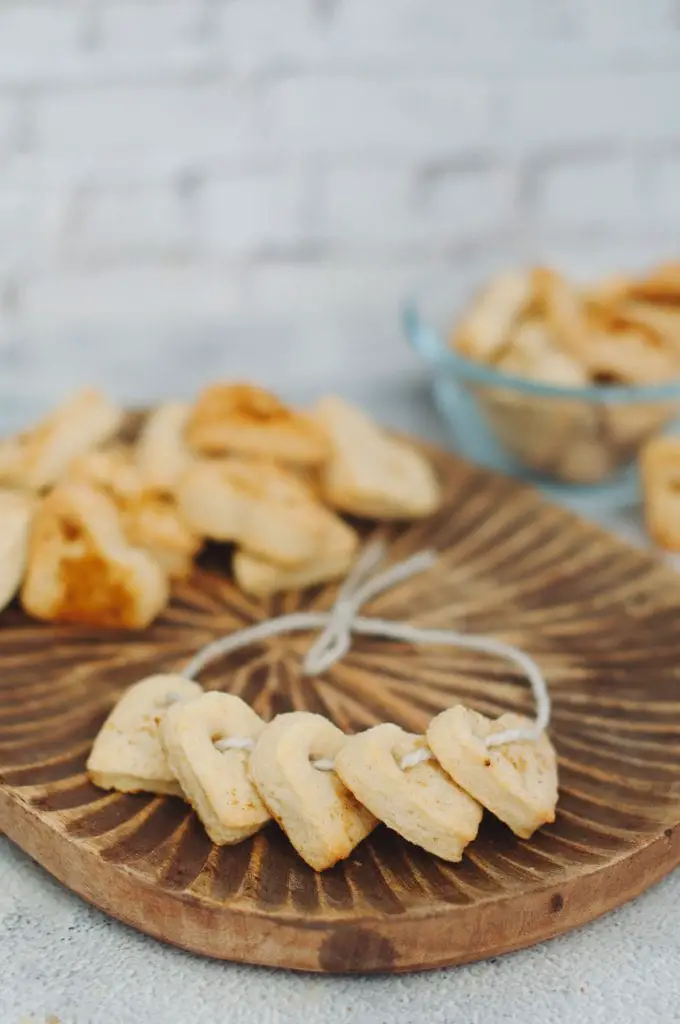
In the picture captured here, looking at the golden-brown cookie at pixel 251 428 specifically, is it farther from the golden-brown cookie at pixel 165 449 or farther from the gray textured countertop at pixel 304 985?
the gray textured countertop at pixel 304 985

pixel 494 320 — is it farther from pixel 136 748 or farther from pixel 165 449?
pixel 136 748

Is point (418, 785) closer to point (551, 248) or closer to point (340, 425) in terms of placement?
point (340, 425)

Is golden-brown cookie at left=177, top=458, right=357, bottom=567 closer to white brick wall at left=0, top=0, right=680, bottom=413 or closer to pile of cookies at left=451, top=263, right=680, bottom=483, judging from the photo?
pile of cookies at left=451, top=263, right=680, bottom=483

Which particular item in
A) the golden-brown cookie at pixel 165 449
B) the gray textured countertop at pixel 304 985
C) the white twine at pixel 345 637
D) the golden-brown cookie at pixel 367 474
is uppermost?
the golden-brown cookie at pixel 165 449

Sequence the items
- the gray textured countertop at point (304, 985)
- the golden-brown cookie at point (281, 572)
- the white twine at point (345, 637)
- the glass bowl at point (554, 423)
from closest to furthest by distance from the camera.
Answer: the gray textured countertop at point (304, 985)
the white twine at point (345, 637)
the golden-brown cookie at point (281, 572)
the glass bowl at point (554, 423)

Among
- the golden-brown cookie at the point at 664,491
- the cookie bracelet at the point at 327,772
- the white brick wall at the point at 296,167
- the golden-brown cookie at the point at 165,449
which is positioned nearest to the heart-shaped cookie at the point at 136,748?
the cookie bracelet at the point at 327,772

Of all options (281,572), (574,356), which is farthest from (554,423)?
(281,572)

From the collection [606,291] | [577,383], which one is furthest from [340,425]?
[606,291]

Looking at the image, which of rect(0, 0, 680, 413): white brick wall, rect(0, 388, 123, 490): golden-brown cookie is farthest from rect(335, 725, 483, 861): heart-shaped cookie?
rect(0, 0, 680, 413): white brick wall
